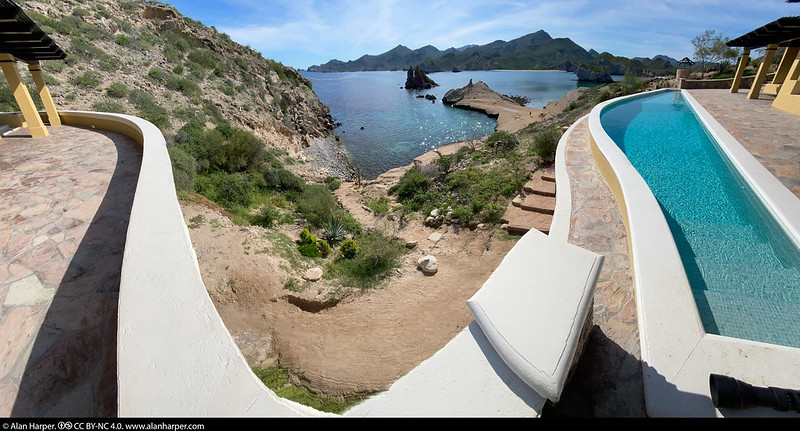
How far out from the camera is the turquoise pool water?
3.21 meters

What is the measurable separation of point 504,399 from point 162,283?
2.53 meters

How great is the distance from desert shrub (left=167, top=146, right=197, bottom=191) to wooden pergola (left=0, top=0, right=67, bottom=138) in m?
2.65

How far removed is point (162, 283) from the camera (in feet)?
7.76

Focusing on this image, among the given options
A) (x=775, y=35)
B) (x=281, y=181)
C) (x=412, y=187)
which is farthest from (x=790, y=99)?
(x=281, y=181)

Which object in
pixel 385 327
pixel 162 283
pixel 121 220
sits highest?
pixel 162 283

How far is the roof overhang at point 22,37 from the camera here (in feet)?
20.8

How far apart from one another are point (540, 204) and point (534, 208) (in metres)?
0.18

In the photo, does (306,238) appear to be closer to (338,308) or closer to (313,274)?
(313,274)

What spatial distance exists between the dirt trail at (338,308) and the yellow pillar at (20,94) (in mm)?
4257

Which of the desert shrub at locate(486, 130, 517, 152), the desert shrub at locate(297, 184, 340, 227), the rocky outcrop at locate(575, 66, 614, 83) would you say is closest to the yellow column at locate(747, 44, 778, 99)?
the desert shrub at locate(486, 130, 517, 152)

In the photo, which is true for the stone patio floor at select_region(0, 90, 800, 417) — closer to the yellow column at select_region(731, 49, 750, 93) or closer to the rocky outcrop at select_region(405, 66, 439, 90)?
the yellow column at select_region(731, 49, 750, 93)

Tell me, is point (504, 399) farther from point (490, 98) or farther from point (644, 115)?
point (490, 98)
